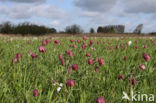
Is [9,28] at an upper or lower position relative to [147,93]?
upper

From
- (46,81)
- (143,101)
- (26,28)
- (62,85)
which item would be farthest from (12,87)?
(26,28)

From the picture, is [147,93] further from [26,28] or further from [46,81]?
[26,28]

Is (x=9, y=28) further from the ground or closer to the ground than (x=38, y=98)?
further from the ground

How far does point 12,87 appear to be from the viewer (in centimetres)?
223

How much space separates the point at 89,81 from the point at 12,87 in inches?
33.6

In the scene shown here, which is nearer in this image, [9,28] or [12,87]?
[12,87]

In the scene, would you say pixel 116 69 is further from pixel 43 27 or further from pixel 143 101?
pixel 43 27

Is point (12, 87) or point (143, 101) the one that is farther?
point (12, 87)

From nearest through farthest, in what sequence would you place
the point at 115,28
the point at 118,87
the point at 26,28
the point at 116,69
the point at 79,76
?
the point at 118,87 → the point at 79,76 → the point at 116,69 → the point at 26,28 → the point at 115,28

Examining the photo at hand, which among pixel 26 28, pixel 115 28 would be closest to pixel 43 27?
pixel 26 28

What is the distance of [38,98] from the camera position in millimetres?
1729

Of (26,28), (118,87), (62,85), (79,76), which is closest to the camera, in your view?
(62,85)

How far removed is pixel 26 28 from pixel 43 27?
68.5 inches

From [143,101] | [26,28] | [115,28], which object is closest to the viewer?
[143,101]
